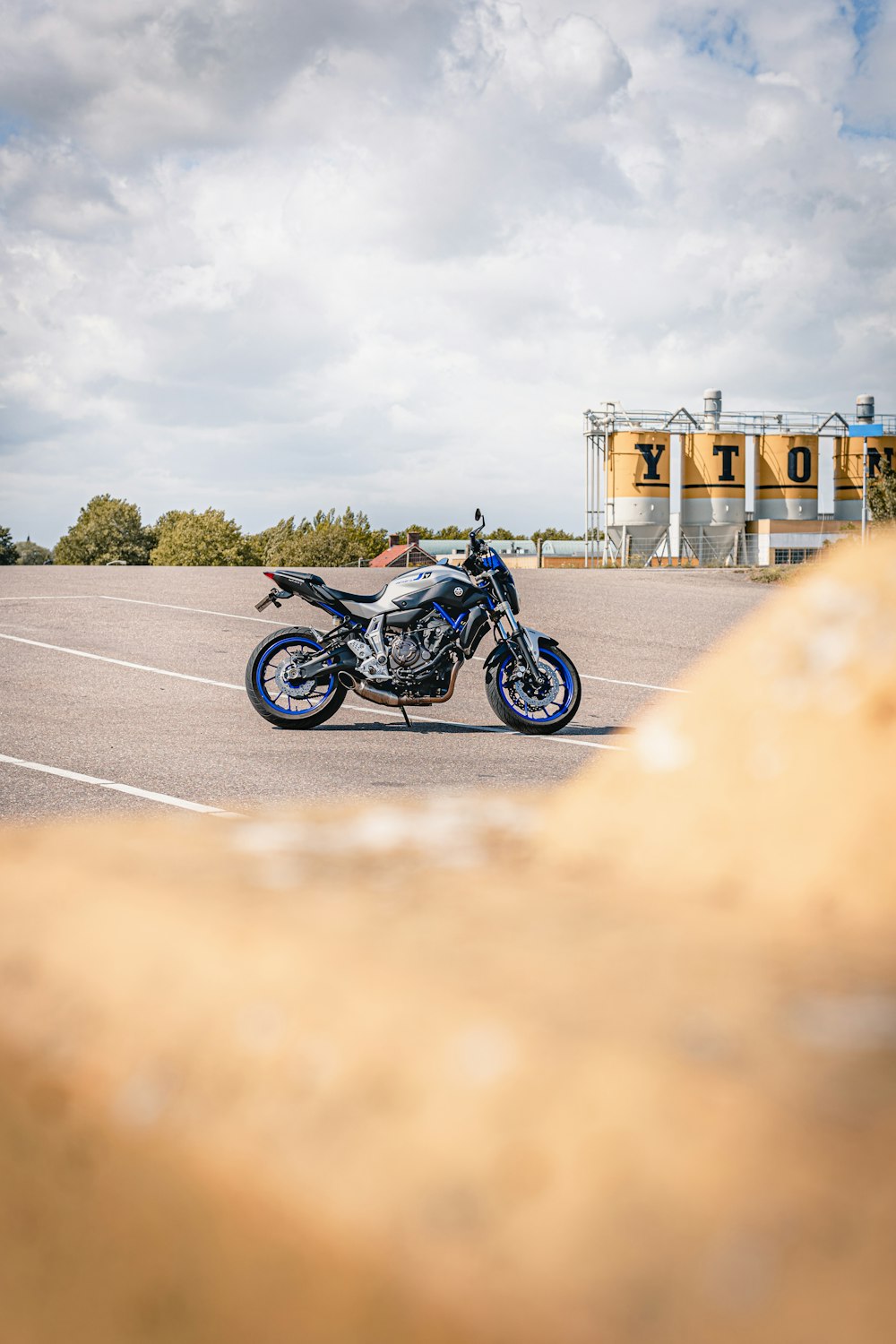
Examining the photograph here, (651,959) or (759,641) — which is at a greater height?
(759,641)

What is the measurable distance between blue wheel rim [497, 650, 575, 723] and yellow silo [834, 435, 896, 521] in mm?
52840

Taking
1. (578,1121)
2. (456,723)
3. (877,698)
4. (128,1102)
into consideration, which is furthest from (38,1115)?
(456,723)

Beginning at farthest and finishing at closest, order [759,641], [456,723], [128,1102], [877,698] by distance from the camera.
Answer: [456,723]
[759,641]
[877,698]
[128,1102]

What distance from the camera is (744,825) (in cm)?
70

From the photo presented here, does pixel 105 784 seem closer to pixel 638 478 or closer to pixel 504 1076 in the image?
pixel 504 1076

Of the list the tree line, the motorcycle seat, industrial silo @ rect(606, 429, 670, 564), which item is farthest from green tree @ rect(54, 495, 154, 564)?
the motorcycle seat

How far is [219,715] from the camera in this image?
8.82m

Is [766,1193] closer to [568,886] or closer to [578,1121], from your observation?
[578,1121]

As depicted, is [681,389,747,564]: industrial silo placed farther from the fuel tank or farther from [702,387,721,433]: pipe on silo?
the fuel tank

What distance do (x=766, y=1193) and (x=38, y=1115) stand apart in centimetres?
35

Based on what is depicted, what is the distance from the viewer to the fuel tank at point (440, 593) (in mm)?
8617

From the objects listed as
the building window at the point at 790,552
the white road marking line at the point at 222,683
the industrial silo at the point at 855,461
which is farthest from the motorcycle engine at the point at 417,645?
the industrial silo at the point at 855,461

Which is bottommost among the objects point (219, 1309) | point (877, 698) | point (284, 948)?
Result: point (219, 1309)

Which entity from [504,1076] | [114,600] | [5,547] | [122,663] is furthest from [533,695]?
[5,547]
